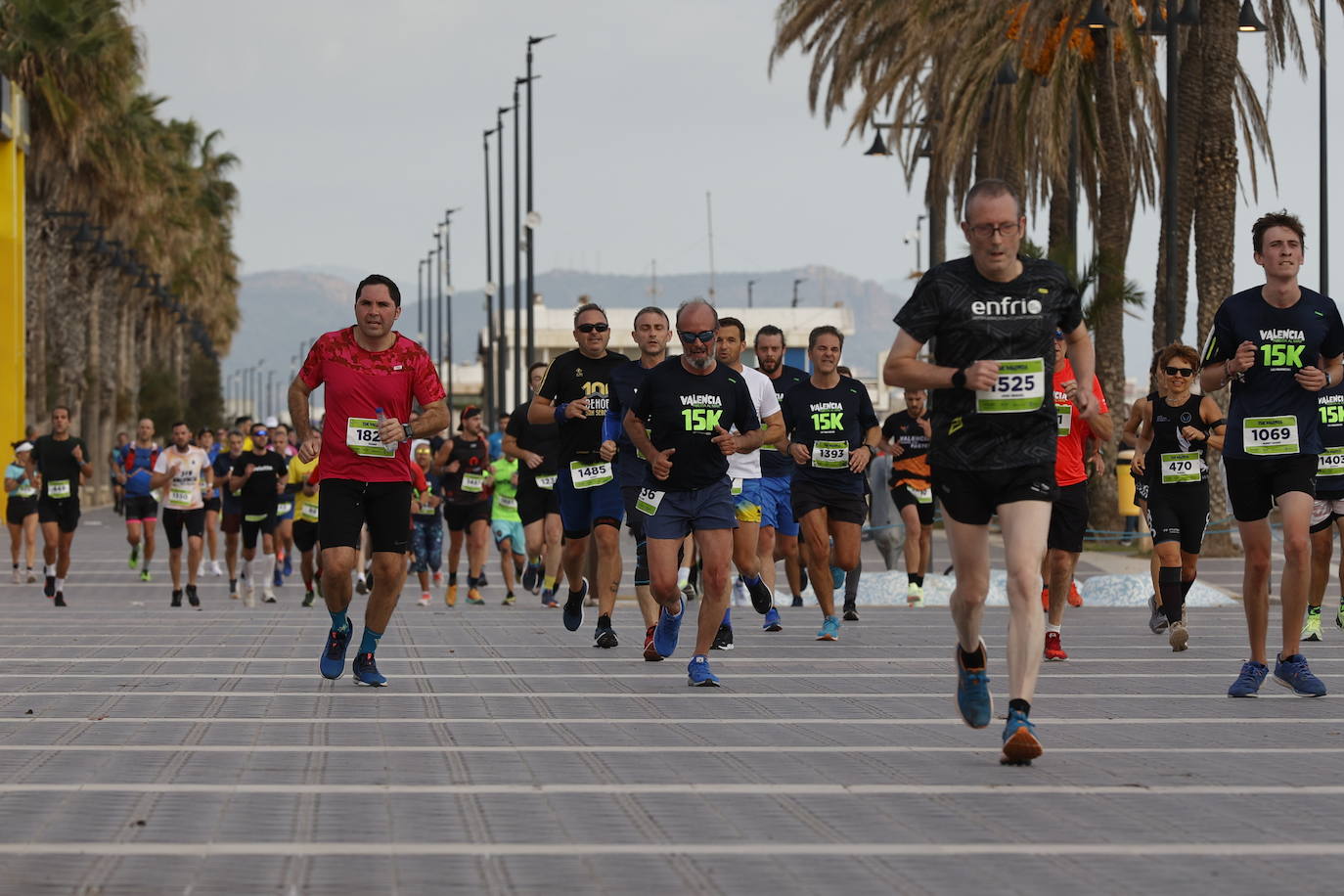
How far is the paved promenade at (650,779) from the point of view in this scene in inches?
229

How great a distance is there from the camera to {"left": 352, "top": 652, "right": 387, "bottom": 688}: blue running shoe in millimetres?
11062

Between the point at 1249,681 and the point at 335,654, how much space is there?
4485 millimetres

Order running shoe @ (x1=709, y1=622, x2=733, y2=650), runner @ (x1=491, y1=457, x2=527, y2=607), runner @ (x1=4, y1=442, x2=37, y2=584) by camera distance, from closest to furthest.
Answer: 1. running shoe @ (x1=709, y1=622, x2=733, y2=650)
2. runner @ (x1=491, y1=457, x2=527, y2=607)
3. runner @ (x1=4, y1=442, x2=37, y2=584)

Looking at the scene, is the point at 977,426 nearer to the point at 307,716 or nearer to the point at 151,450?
the point at 307,716

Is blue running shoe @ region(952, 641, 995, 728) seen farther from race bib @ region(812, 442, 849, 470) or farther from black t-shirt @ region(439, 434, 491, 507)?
black t-shirt @ region(439, 434, 491, 507)

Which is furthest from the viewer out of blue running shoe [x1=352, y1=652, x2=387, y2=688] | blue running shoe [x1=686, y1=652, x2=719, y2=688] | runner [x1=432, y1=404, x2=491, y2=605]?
runner [x1=432, y1=404, x2=491, y2=605]

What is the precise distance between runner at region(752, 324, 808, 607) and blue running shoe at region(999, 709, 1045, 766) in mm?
7954

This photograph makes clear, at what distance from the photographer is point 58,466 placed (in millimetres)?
22750

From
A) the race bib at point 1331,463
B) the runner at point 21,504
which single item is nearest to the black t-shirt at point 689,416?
the race bib at point 1331,463

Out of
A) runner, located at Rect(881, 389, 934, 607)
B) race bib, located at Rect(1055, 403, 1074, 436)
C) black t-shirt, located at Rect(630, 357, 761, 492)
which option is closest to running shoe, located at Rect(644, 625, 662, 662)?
black t-shirt, located at Rect(630, 357, 761, 492)

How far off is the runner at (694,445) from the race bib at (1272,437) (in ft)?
8.39

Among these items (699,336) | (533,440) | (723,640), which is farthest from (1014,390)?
(533,440)

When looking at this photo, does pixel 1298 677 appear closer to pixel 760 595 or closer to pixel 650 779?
pixel 650 779

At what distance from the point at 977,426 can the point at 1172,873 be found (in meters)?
2.81
